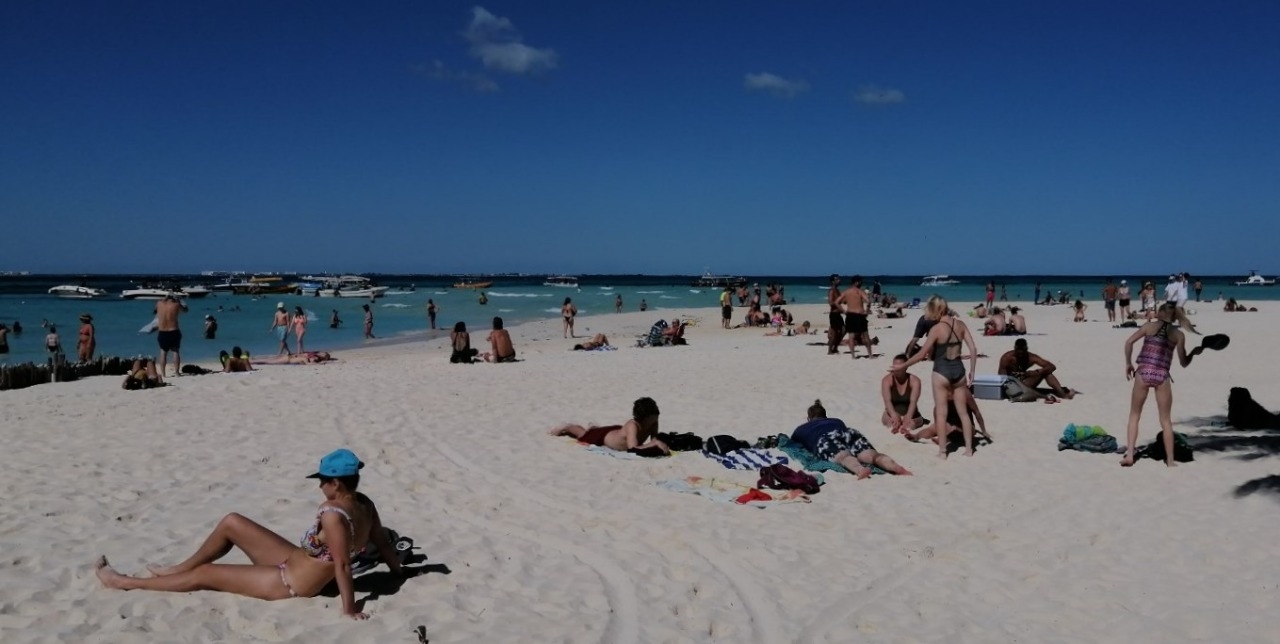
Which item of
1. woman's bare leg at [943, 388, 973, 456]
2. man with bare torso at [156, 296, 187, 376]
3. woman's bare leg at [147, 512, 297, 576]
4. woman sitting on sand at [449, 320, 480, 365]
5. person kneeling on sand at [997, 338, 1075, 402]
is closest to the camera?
woman's bare leg at [147, 512, 297, 576]

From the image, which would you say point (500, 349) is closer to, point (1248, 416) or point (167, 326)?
point (167, 326)

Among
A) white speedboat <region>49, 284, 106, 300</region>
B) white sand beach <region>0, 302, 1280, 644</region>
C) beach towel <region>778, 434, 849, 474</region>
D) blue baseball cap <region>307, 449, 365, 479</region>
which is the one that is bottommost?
white speedboat <region>49, 284, 106, 300</region>

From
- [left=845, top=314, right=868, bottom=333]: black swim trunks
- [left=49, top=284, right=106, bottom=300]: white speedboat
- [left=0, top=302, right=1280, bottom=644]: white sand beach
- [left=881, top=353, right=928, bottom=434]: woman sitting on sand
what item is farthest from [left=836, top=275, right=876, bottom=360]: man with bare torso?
[left=49, top=284, right=106, bottom=300]: white speedboat

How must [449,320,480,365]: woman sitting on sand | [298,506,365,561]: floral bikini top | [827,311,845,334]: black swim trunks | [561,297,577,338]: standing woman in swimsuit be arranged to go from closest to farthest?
[298,506,365,561]: floral bikini top, [449,320,480,365]: woman sitting on sand, [827,311,845,334]: black swim trunks, [561,297,577,338]: standing woman in swimsuit

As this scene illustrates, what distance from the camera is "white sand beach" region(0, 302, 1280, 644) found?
470cm

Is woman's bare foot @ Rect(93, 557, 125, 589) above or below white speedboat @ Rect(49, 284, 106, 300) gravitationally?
above

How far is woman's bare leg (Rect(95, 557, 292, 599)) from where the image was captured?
4680mm

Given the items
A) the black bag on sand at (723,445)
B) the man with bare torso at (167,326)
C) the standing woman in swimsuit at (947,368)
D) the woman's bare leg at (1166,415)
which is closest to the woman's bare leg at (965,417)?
the standing woman in swimsuit at (947,368)

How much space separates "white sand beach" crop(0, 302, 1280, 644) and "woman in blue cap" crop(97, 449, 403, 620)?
0.08 meters

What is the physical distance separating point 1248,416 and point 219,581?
1091 cm

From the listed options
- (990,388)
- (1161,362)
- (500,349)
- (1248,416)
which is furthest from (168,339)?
(1248,416)

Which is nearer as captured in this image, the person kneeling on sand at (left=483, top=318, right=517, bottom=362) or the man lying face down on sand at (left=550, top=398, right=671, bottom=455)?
the man lying face down on sand at (left=550, top=398, right=671, bottom=455)

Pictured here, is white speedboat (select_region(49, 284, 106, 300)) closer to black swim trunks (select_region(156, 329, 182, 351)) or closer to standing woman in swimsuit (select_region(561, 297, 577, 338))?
standing woman in swimsuit (select_region(561, 297, 577, 338))

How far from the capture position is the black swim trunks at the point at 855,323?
686 inches
